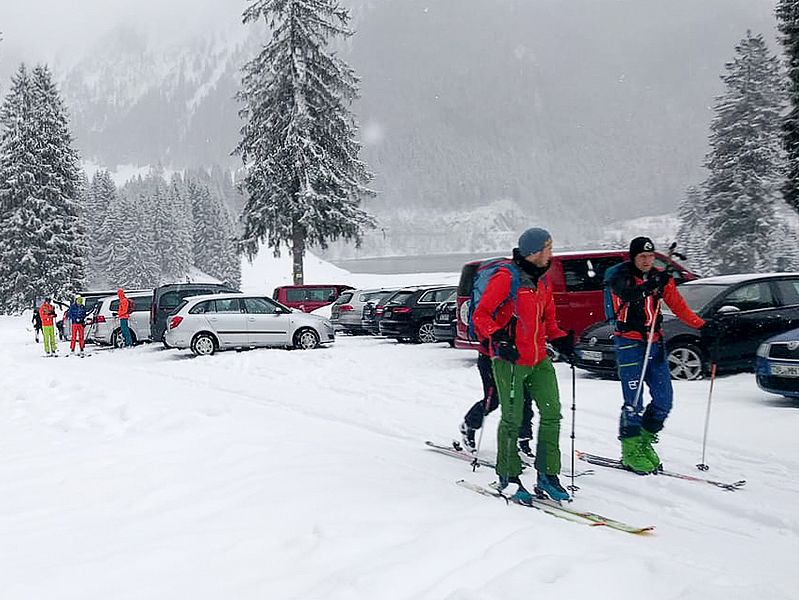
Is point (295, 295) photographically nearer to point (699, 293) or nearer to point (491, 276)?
point (699, 293)

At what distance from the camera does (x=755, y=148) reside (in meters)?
37.2

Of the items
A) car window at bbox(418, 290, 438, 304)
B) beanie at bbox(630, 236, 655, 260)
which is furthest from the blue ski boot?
car window at bbox(418, 290, 438, 304)

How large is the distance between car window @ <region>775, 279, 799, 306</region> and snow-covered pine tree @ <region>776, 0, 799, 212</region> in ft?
14.6

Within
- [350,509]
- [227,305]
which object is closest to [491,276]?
[350,509]

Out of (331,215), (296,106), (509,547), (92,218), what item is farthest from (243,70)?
(92,218)

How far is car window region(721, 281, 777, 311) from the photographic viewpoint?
439 inches

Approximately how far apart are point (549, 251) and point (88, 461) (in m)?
4.49

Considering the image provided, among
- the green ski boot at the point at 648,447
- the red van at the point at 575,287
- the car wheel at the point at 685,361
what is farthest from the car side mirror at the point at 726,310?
the green ski boot at the point at 648,447

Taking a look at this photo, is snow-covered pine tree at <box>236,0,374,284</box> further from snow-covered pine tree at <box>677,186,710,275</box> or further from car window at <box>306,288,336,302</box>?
snow-covered pine tree at <box>677,186,710,275</box>

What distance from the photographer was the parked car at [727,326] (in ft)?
35.4

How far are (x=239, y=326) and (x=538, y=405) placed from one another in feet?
46.7

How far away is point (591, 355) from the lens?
11281mm

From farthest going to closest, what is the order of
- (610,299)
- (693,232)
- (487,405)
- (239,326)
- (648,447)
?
(693,232), (239,326), (487,405), (610,299), (648,447)

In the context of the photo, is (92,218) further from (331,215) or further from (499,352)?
(499,352)
